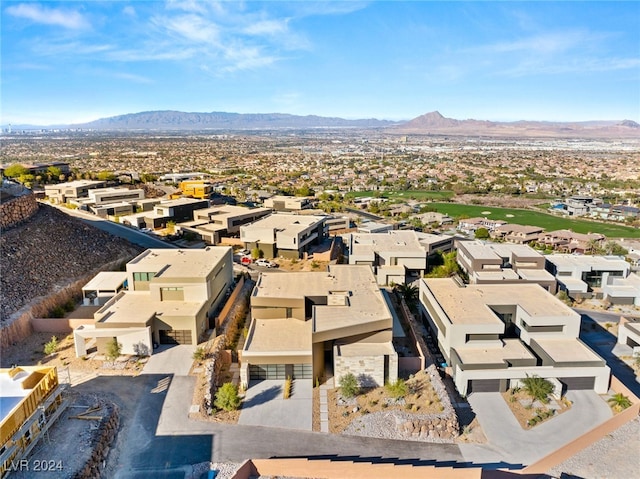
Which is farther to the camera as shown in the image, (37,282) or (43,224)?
(43,224)

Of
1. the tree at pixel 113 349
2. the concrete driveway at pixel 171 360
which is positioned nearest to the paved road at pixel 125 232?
the tree at pixel 113 349

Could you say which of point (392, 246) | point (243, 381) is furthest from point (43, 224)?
point (392, 246)

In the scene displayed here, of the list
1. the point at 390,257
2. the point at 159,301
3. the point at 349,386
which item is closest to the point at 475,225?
the point at 390,257

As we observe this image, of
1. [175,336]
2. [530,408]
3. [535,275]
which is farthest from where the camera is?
[535,275]

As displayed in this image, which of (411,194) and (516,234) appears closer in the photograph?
(516,234)

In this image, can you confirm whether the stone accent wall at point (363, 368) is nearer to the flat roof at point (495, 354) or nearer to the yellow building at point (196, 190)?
the flat roof at point (495, 354)

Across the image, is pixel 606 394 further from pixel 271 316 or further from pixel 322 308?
pixel 271 316

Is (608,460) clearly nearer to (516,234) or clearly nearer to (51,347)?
(51,347)

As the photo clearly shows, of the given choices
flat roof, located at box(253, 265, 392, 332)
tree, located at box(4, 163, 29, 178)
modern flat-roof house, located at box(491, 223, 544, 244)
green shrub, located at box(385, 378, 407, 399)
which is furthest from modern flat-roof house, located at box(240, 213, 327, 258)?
tree, located at box(4, 163, 29, 178)
